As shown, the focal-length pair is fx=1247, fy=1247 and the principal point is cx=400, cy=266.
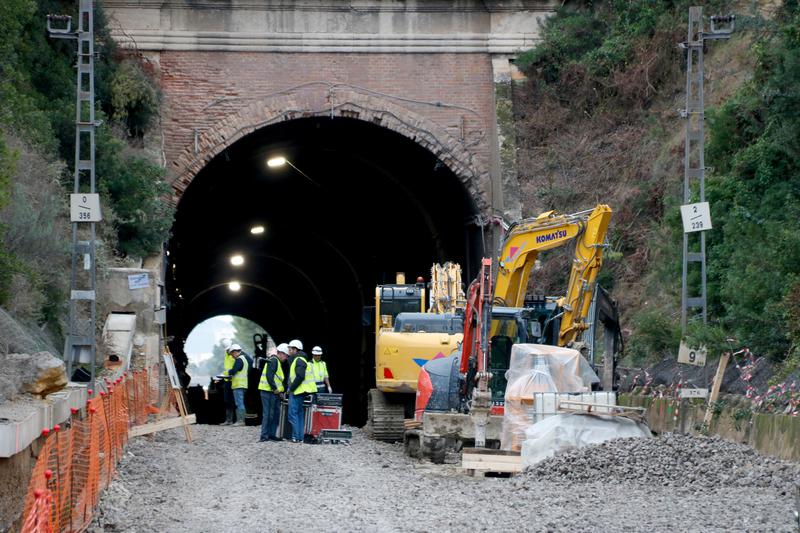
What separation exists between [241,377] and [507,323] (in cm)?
861

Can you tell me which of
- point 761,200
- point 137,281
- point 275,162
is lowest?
point 137,281

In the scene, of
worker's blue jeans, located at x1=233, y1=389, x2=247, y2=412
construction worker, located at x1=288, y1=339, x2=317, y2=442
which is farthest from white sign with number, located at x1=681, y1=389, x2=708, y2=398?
worker's blue jeans, located at x1=233, y1=389, x2=247, y2=412

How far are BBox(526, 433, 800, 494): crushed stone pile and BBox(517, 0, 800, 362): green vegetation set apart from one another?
2.97 metres

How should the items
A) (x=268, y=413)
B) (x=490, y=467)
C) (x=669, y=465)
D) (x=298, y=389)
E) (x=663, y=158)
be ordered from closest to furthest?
1. (x=669, y=465)
2. (x=490, y=467)
3. (x=298, y=389)
4. (x=268, y=413)
5. (x=663, y=158)

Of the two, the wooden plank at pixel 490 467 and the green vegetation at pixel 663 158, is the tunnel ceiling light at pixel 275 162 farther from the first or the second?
the wooden plank at pixel 490 467

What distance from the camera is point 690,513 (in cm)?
1095

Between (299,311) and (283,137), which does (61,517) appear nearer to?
(283,137)

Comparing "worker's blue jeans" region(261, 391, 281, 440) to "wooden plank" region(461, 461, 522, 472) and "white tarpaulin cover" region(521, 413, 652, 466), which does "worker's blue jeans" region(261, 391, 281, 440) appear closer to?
"wooden plank" region(461, 461, 522, 472)

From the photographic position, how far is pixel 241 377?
83.1 feet

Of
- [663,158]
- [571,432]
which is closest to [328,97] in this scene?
[663,158]

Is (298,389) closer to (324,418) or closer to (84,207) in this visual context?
→ (324,418)

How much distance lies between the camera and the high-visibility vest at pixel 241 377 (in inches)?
991

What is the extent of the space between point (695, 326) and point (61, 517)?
37.1 feet

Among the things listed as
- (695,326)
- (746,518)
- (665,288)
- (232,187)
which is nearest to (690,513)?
(746,518)
